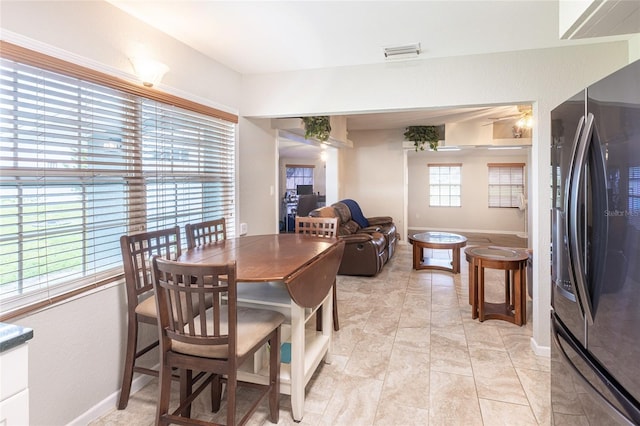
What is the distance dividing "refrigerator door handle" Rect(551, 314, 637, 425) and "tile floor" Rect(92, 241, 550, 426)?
78 cm

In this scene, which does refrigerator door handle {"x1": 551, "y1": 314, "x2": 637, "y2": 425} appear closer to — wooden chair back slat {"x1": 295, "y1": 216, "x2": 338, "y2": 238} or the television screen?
wooden chair back slat {"x1": 295, "y1": 216, "x2": 338, "y2": 238}

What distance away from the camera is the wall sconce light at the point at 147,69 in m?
2.20

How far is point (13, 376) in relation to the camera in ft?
2.85

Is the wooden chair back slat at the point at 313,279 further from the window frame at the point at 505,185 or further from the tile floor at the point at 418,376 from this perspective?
the window frame at the point at 505,185

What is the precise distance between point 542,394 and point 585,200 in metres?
1.61

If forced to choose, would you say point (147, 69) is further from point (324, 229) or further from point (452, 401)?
point (452, 401)

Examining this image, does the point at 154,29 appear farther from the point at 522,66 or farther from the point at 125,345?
the point at 522,66

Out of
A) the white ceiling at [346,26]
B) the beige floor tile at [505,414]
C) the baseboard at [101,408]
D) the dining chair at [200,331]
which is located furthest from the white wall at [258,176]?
the beige floor tile at [505,414]

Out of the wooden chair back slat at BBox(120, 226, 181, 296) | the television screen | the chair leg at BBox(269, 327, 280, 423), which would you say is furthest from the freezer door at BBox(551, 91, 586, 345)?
the television screen

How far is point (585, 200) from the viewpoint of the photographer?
3.81 ft

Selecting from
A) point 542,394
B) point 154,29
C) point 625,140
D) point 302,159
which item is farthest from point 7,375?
point 302,159

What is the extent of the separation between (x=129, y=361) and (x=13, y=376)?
4.30 ft

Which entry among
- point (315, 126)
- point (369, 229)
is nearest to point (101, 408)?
point (315, 126)

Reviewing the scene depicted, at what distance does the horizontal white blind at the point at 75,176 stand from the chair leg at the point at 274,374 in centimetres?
113
